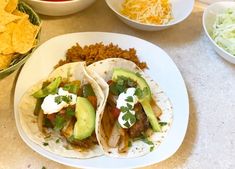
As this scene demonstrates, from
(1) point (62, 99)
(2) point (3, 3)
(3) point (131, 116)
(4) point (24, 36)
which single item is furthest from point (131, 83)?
(2) point (3, 3)

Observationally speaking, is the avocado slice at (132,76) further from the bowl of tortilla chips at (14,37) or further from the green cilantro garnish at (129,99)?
the bowl of tortilla chips at (14,37)

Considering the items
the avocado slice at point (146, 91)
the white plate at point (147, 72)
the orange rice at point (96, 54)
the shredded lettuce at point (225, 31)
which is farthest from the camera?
the shredded lettuce at point (225, 31)

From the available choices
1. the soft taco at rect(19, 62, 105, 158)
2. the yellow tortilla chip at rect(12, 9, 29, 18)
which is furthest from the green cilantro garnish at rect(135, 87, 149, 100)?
→ the yellow tortilla chip at rect(12, 9, 29, 18)

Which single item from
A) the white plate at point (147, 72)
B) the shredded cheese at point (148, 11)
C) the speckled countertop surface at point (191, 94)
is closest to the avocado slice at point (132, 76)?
the white plate at point (147, 72)

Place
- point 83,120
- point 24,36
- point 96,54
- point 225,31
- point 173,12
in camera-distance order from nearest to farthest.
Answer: point 83,120, point 24,36, point 96,54, point 225,31, point 173,12

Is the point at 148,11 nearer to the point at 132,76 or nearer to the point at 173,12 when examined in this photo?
the point at 173,12

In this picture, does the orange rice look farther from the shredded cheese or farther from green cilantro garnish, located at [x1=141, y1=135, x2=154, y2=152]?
green cilantro garnish, located at [x1=141, y1=135, x2=154, y2=152]
